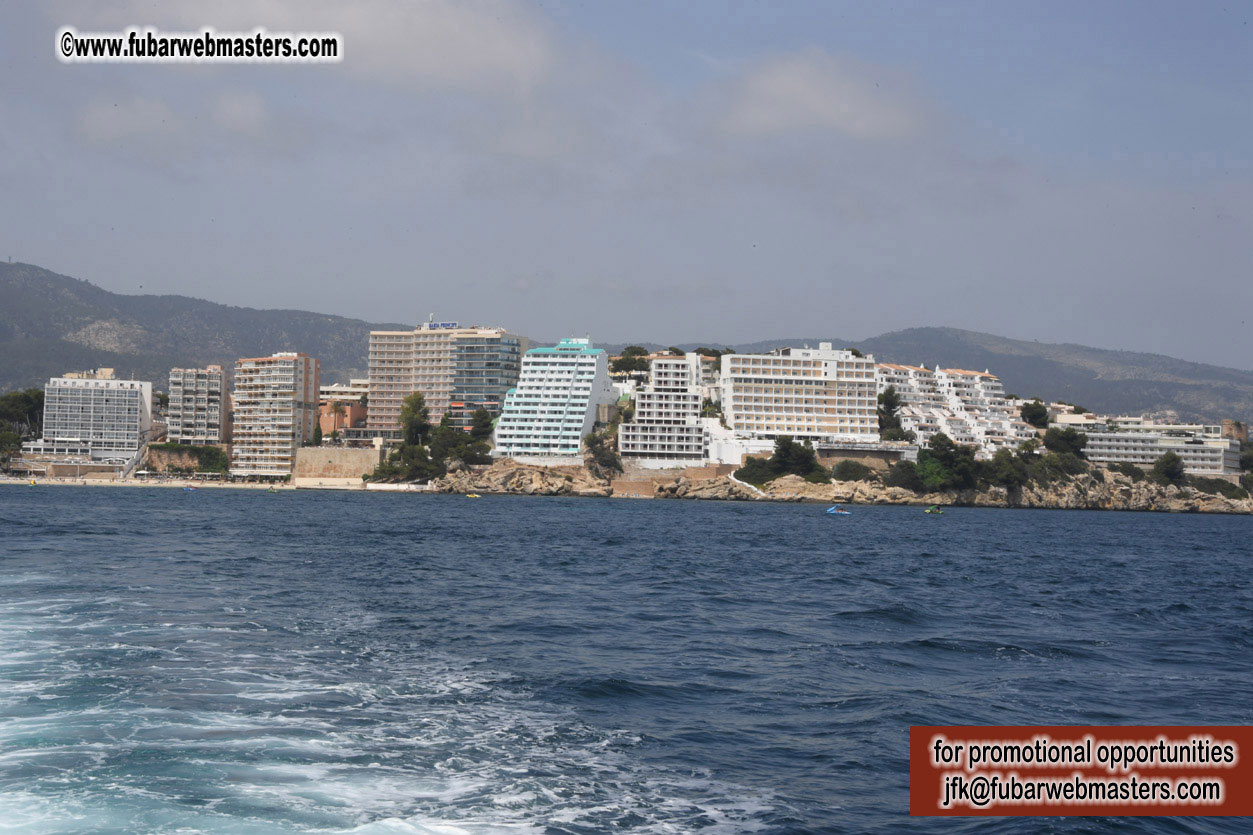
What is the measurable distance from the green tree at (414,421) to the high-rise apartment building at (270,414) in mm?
11002

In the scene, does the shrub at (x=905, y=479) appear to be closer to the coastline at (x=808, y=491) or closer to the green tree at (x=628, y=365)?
the coastline at (x=808, y=491)

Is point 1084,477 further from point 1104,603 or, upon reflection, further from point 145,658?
point 145,658

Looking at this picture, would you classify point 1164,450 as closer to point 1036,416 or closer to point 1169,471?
point 1169,471

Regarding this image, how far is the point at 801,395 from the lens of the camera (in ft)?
337

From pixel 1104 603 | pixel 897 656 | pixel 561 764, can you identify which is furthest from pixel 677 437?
pixel 561 764

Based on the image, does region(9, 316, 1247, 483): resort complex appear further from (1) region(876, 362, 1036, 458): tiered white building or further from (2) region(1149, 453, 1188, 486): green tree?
(2) region(1149, 453, 1188, 486): green tree

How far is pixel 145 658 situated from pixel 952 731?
9647 mm

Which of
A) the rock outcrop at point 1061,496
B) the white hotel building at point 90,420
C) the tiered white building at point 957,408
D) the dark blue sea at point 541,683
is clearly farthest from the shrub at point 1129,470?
the white hotel building at point 90,420

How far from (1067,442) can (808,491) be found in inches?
1213

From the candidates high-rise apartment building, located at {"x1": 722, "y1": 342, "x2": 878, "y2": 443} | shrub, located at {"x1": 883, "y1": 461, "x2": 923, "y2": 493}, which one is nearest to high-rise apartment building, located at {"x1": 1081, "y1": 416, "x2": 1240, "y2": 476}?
high-rise apartment building, located at {"x1": 722, "y1": 342, "x2": 878, "y2": 443}

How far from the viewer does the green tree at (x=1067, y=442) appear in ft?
335

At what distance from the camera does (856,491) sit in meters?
87.4

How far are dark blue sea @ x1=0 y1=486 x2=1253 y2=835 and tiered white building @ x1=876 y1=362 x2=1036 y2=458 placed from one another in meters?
76.3

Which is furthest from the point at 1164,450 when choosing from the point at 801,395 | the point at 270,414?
the point at 270,414
